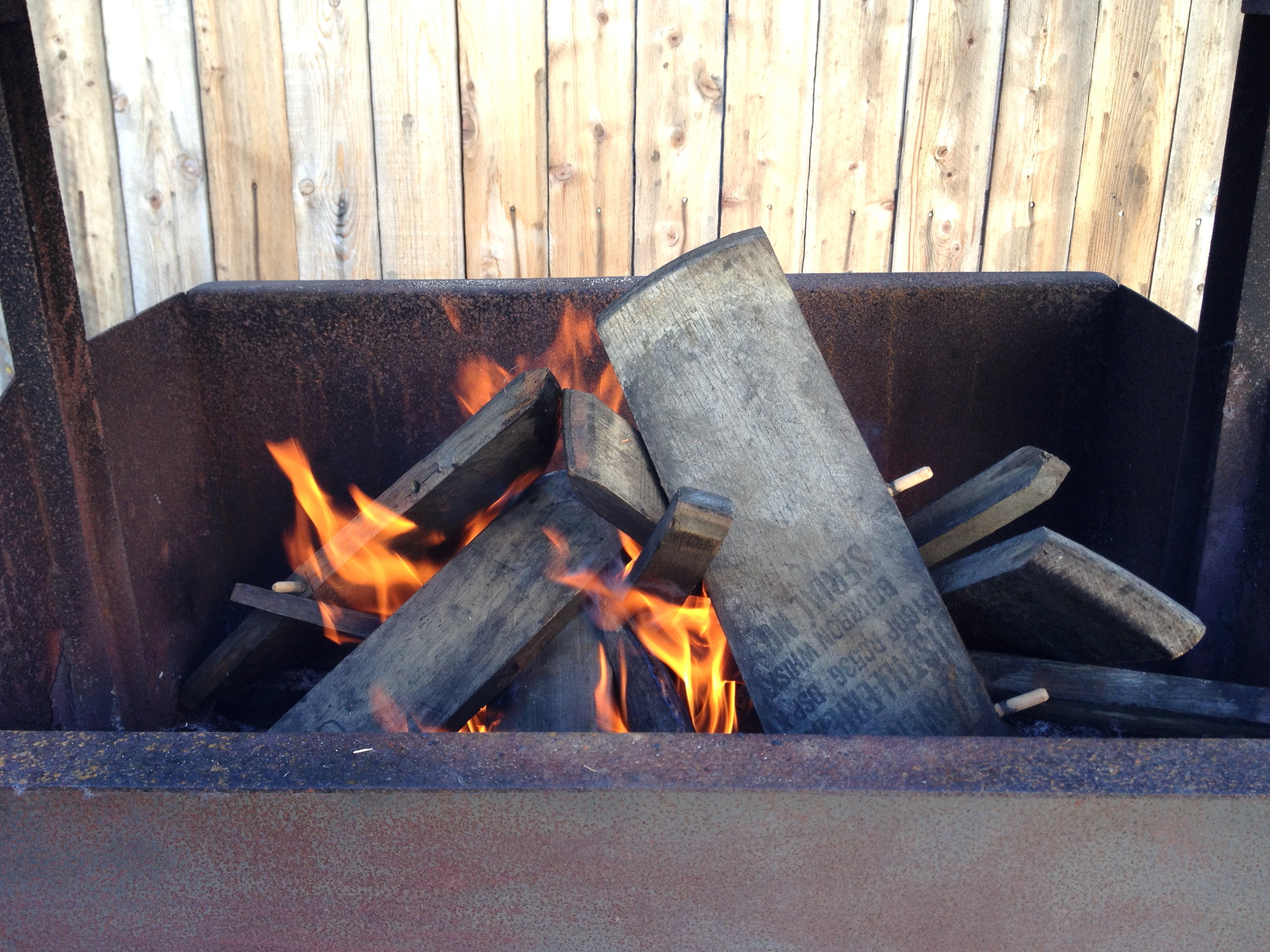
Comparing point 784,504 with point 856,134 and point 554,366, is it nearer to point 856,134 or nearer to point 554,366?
point 554,366

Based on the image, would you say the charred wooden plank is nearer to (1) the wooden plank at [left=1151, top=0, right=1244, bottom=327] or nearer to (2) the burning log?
(2) the burning log

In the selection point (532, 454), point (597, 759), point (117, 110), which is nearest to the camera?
point (597, 759)

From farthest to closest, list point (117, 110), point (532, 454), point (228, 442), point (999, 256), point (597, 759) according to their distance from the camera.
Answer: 1. point (999, 256)
2. point (117, 110)
3. point (228, 442)
4. point (532, 454)
5. point (597, 759)

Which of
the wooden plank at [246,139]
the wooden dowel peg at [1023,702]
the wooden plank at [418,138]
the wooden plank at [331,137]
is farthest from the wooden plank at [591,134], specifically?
the wooden dowel peg at [1023,702]

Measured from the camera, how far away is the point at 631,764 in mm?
940

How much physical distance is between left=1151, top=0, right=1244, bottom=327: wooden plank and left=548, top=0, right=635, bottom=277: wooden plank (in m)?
1.66

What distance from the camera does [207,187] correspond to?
2881 millimetres

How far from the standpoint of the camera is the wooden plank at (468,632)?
1365 millimetres

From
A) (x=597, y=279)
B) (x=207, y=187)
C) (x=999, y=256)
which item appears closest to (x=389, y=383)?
(x=597, y=279)

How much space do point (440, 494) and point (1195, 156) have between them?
2697mm

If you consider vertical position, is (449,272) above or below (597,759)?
above

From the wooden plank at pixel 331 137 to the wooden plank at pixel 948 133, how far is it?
5.27 feet

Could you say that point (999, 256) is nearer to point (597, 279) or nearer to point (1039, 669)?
point (597, 279)

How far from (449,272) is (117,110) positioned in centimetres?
104
